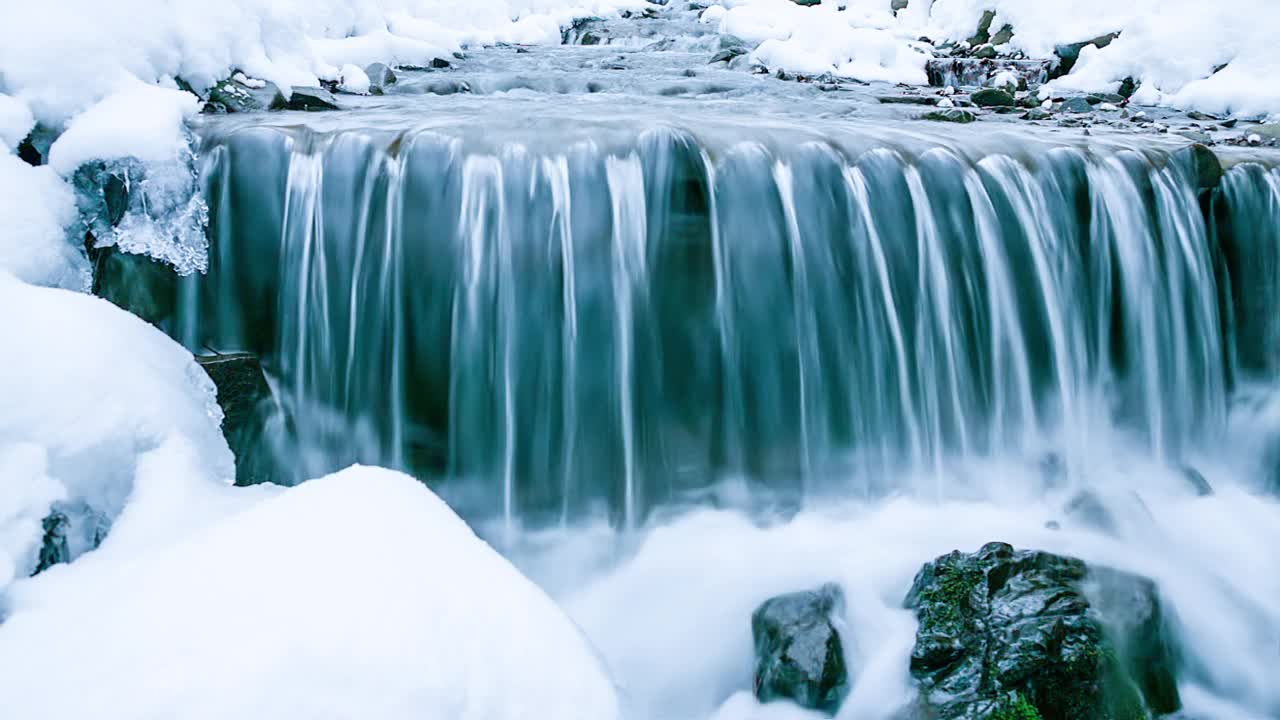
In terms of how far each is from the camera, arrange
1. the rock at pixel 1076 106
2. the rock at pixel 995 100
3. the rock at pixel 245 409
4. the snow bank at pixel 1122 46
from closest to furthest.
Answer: the rock at pixel 245 409 < the rock at pixel 1076 106 < the rock at pixel 995 100 < the snow bank at pixel 1122 46

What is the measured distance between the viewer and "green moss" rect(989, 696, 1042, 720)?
2.37 m

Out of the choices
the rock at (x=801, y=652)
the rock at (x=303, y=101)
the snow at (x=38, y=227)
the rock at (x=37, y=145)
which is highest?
the rock at (x=303, y=101)

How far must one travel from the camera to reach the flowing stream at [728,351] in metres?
3.64

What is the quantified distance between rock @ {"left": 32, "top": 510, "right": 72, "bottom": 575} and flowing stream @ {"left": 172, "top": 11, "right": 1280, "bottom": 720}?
1.66 metres

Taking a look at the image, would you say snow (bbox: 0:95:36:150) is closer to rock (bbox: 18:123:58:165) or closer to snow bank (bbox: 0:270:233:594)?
rock (bbox: 18:123:58:165)

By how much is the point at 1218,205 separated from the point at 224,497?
4.75 m

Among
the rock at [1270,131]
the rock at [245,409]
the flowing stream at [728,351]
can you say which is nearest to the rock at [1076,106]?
the rock at [1270,131]

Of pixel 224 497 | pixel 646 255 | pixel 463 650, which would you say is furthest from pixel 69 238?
pixel 463 650

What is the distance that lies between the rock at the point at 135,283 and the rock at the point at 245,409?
438mm

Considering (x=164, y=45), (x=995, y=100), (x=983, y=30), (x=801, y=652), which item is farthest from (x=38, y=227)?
(x=983, y=30)

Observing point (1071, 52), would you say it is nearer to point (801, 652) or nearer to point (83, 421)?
point (801, 652)

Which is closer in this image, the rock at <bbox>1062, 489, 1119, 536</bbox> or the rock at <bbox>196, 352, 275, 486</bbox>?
the rock at <bbox>196, 352, 275, 486</bbox>

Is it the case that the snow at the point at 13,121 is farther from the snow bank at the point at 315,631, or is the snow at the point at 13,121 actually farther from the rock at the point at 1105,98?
the rock at the point at 1105,98

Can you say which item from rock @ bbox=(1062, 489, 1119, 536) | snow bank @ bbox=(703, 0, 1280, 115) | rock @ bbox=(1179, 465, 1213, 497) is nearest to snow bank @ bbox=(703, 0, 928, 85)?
snow bank @ bbox=(703, 0, 1280, 115)
